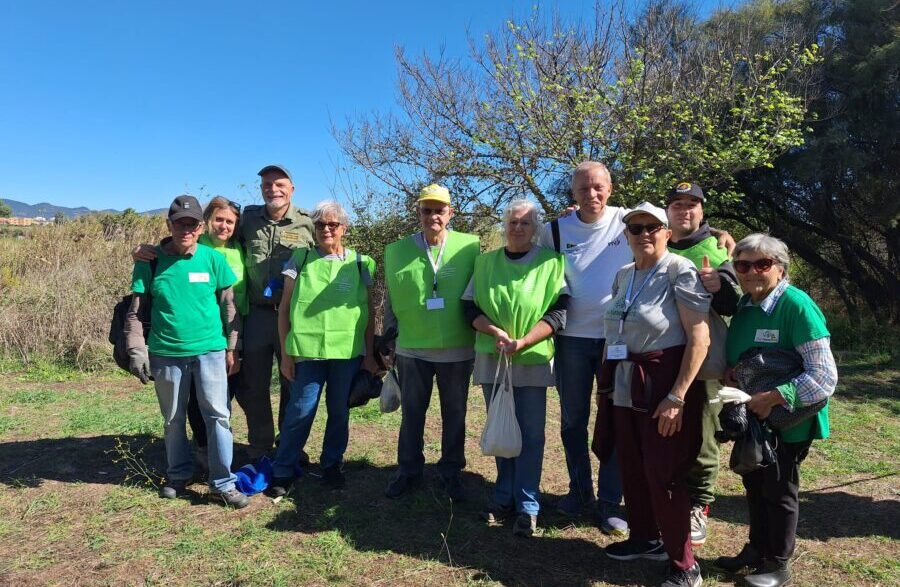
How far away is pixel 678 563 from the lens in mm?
2857

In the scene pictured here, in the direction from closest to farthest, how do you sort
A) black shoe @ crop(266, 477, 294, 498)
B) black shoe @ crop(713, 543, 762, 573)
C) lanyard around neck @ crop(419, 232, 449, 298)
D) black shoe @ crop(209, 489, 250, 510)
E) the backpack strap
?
black shoe @ crop(713, 543, 762, 573) < the backpack strap < lanyard around neck @ crop(419, 232, 449, 298) < black shoe @ crop(209, 489, 250, 510) < black shoe @ crop(266, 477, 294, 498)

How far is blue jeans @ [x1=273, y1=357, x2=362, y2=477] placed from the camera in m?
4.02

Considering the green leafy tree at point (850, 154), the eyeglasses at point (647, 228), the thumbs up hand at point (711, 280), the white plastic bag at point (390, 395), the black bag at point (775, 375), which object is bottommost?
the white plastic bag at point (390, 395)

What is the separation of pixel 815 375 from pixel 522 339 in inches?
57.0

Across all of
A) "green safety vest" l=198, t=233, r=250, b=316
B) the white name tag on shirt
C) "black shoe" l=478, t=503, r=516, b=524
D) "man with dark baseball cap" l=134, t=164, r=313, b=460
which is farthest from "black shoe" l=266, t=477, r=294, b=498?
the white name tag on shirt

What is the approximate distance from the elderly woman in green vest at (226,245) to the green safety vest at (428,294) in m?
1.21

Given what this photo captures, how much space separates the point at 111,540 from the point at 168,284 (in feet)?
5.14

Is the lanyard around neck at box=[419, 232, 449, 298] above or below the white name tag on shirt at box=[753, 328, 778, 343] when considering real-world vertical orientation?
above

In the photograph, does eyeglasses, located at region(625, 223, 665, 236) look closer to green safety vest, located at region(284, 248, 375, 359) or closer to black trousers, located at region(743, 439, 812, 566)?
black trousers, located at region(743, 439, 812, 566)

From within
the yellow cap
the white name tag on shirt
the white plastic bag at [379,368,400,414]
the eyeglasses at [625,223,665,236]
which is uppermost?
the yellow cap

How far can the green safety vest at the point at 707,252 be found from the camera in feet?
10.6

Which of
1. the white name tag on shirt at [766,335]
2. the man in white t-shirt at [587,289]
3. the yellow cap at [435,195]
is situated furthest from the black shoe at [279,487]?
the white name tag on shirt at [766,335]

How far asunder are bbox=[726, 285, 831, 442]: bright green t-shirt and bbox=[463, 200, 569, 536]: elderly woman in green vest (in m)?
0.98

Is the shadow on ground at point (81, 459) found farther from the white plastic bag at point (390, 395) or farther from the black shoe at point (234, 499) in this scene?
the white plastic bag at point (390, 395)
